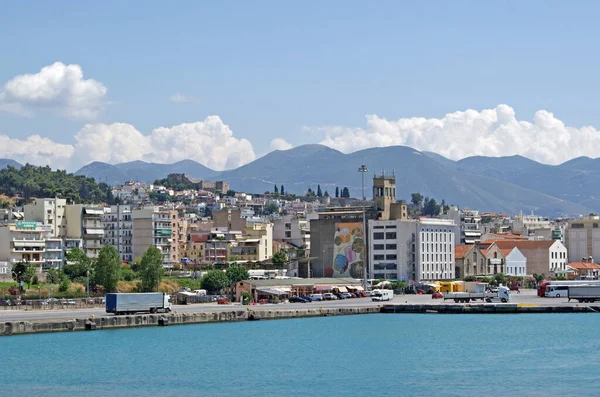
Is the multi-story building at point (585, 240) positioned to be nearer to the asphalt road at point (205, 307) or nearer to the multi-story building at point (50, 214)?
the asphalt road at point (205, 307)

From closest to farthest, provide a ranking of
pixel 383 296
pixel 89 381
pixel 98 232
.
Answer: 1. pixel 89 381
2. pixel 383 296
3. pixel 98 232

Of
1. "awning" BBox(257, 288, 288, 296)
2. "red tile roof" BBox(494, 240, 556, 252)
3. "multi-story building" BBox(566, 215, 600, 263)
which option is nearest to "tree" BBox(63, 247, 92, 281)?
"awning" BBox(257, 288, 288, 296)

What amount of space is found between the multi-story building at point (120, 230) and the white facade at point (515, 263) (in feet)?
172

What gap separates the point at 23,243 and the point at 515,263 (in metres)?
71.0

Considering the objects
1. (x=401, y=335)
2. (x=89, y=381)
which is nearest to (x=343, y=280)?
(x=401, y=335)

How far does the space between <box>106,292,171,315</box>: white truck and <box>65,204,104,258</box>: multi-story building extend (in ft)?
173

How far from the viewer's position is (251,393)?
1949 inches

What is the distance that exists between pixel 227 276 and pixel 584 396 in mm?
75877

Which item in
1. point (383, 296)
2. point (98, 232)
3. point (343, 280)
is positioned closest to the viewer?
point (383, 296)

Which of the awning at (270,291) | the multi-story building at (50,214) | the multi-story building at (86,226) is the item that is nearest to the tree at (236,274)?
the awning at (270,291)

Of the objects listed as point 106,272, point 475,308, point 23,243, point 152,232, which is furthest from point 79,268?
point 475,308

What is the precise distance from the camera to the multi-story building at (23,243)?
11912 cm

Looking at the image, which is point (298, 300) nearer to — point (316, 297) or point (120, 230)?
point (316, 297)

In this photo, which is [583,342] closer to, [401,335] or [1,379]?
[401,335]
